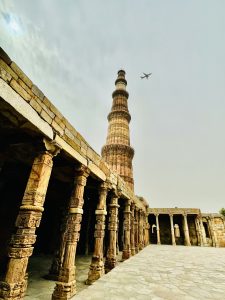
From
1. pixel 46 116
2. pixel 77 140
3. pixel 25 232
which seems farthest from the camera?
pixel 77 140

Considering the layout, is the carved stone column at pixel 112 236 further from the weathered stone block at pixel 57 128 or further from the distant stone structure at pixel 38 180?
the weathered stone block at pixel 57 128

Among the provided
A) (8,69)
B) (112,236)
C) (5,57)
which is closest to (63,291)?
(112,236)

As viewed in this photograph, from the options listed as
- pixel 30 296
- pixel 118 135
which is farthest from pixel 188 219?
pixel 30 296

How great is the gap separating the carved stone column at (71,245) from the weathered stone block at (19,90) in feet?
7.01

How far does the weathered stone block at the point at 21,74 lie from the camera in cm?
275

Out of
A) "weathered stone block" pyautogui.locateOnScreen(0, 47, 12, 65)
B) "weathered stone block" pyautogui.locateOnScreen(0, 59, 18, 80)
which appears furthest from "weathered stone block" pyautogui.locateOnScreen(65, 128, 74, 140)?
"weathered stone block" pyautogui.locateOnScreen(0, 47, 12, 65)

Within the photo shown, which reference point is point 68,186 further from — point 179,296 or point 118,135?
point 118,135

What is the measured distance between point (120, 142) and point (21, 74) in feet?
67.6

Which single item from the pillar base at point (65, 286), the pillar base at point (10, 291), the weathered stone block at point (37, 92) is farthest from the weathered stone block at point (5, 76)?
the pillar base at point (65, 286)

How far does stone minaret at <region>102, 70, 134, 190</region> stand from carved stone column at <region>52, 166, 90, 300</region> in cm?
1632

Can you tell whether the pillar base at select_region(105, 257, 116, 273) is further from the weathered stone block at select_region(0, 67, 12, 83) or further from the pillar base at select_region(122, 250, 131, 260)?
the weathered stone block at select_region(0, 67, 12, 83)

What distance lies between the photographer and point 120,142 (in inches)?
919

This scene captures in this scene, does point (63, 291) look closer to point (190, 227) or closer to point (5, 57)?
point (5, 57)

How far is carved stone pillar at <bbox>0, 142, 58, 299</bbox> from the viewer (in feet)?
8.71
